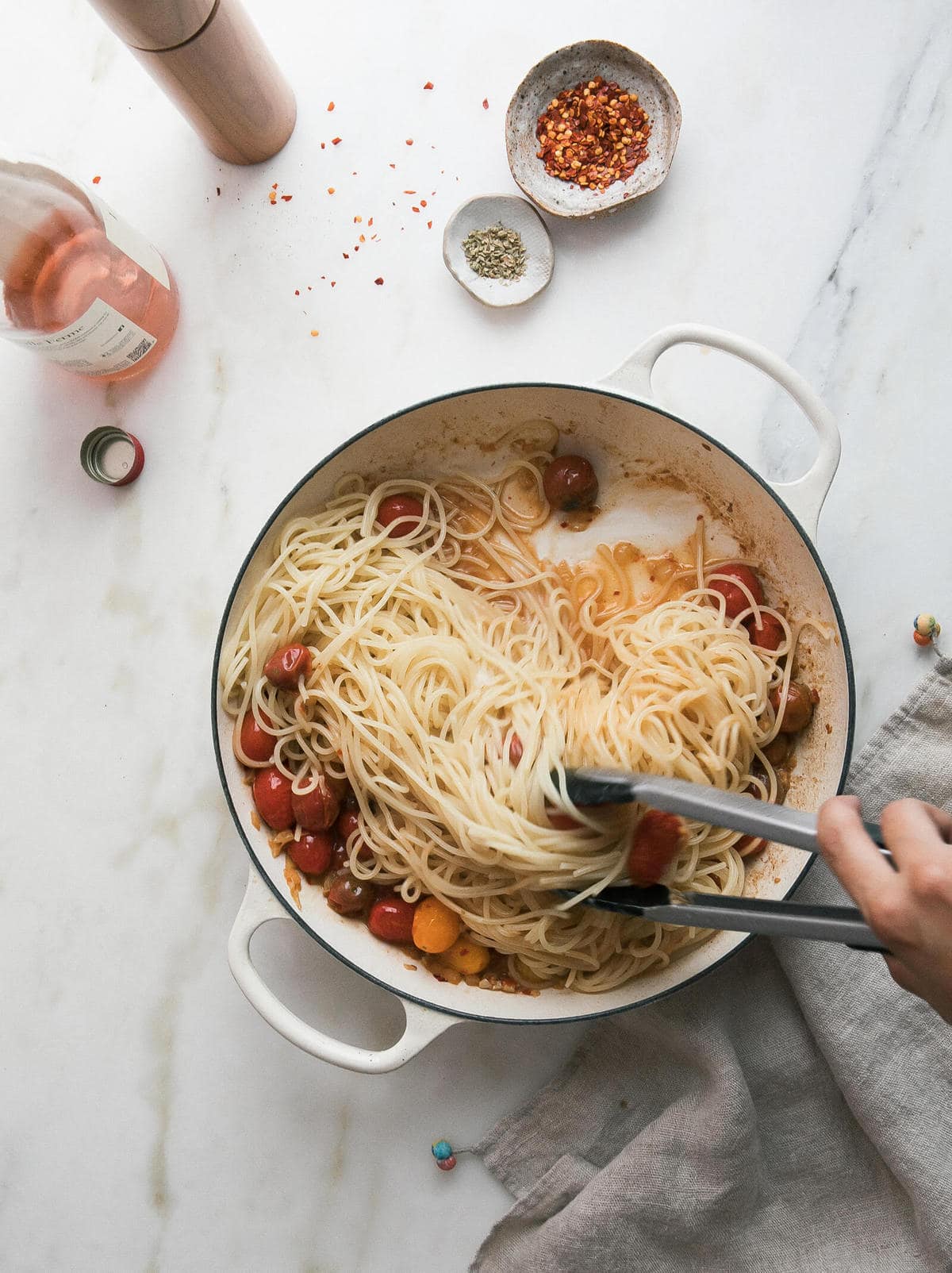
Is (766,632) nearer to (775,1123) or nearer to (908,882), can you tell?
(908,882)

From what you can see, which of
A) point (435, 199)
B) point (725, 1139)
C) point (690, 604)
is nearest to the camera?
point (725, 1139)

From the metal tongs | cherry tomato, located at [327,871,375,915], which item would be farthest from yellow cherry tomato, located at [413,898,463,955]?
the metal tongs

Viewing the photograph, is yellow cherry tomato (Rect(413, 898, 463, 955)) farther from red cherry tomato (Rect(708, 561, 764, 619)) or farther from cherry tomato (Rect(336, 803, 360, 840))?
red cherry tomato (Rect(708, 561, 764, 619))

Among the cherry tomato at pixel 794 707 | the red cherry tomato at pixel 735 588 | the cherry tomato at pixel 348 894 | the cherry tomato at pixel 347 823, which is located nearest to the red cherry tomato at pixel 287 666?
the cherry tomato at pixel 347 823

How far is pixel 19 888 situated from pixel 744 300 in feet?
7.96

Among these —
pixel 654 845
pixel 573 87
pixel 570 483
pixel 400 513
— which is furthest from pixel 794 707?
pixel 573 87

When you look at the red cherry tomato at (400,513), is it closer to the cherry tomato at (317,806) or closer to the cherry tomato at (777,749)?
the cherry tomato at (317,806)

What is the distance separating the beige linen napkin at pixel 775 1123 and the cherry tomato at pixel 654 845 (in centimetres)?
42

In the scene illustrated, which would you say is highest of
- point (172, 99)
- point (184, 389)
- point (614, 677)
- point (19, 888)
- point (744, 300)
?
point (172, 99)

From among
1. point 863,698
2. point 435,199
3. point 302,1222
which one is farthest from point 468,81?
point 302,1222

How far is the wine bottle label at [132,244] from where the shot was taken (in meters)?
2.34

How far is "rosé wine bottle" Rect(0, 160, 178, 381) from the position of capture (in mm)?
2279

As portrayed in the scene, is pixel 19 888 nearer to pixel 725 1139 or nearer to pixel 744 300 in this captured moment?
pixel 725 1139

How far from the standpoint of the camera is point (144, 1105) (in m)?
2.56
